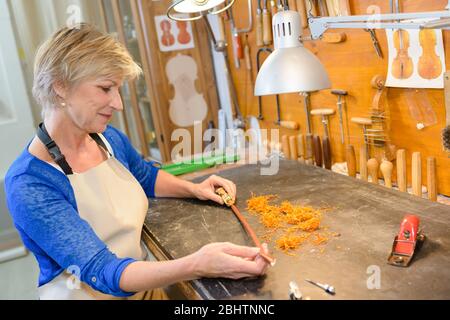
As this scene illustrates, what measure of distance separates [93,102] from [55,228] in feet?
1.24

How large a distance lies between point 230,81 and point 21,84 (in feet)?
5.40

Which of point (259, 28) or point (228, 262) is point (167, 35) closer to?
point (259, 28)

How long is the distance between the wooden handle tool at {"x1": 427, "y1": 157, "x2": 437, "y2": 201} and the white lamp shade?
1.54 ft

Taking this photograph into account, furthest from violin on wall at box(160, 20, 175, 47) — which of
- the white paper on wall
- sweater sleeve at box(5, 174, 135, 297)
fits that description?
sweater sleeve at box(5, 174, 135, 297)

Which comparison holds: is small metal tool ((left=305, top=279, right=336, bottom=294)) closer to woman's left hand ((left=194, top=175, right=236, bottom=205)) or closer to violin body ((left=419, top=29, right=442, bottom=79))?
woman's left hand ((left=194, top=175, right=236, bottom=205))

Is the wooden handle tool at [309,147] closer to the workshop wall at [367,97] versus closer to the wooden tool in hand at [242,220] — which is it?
the workshop wall at [367,97]

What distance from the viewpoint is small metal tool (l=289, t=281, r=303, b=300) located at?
880mm

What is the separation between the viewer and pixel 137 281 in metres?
1.03

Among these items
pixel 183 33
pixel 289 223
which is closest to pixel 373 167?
pixel 289 223

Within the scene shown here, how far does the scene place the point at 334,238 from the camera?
114 centimetres

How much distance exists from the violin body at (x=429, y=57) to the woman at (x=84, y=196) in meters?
0.89

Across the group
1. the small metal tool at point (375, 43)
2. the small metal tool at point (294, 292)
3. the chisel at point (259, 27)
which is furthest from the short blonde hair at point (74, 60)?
the chisel at point (259, 27)
